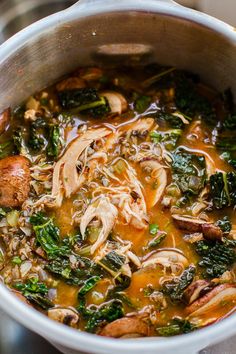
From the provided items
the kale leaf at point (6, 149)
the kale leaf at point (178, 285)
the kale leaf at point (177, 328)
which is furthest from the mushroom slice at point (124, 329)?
the kale leaf at point (6, 149)

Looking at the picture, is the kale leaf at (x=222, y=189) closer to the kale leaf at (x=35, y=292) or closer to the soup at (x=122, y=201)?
the soup at (x=122, y=201)

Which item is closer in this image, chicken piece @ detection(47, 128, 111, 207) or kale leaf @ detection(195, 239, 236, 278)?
kale leaf @ detection(195, 239, 236, 278)

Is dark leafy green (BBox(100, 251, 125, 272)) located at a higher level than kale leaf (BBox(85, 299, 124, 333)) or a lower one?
higher

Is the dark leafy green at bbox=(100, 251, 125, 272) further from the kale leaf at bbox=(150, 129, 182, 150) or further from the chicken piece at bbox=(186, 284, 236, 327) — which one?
the kale leaf at bbox=(150, 129, 182, 150)

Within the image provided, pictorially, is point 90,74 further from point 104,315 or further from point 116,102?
point 104,315

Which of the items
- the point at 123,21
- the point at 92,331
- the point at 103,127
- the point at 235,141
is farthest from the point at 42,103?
the point at 92,331

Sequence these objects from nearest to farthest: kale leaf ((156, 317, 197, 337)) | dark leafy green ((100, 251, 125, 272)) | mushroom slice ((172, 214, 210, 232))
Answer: kale leaf ((156, 317, 197, 337)), dark leafy green ((100, 251, 125, 272)), mushroom slice ((172, 214, 210, 232))

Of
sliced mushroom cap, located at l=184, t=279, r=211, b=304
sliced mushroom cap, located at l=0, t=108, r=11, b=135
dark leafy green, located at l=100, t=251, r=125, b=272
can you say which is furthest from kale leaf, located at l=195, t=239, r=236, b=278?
sliced mushroom cap, located at l=0, t=108, r=11, b=135
